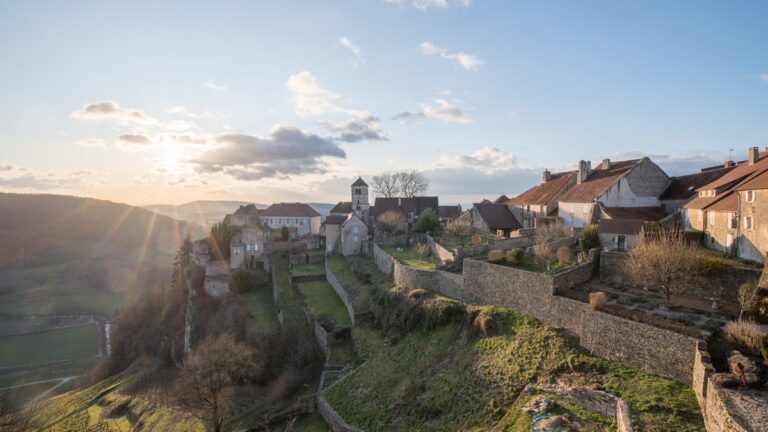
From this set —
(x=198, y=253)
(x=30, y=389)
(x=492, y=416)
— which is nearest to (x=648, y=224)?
(x=492, y=416)

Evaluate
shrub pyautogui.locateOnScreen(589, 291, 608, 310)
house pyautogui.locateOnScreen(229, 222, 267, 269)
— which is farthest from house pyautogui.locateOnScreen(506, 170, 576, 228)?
house pyautogui.locateOnScreen(229, 222, 267, 269)

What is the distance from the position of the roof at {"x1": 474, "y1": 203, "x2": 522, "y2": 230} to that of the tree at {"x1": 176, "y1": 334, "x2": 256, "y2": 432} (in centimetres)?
2768

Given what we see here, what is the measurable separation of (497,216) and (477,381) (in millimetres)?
27925

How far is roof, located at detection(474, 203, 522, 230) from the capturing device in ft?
135

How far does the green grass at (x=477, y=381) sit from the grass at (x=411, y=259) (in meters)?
7.69

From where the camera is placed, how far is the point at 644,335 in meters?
14.2

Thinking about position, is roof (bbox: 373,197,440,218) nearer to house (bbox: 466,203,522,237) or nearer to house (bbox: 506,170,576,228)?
house (bbox: 466,203,522,237)

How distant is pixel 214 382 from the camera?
2362 centimetres

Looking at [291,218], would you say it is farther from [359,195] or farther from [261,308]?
[261,308]

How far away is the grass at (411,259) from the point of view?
3033cm

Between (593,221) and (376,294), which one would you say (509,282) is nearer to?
(376,294)

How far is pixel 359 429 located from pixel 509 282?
438 inches

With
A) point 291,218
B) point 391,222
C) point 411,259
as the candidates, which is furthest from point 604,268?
point 291,218

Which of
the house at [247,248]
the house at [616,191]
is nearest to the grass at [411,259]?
the house at [616,191]
